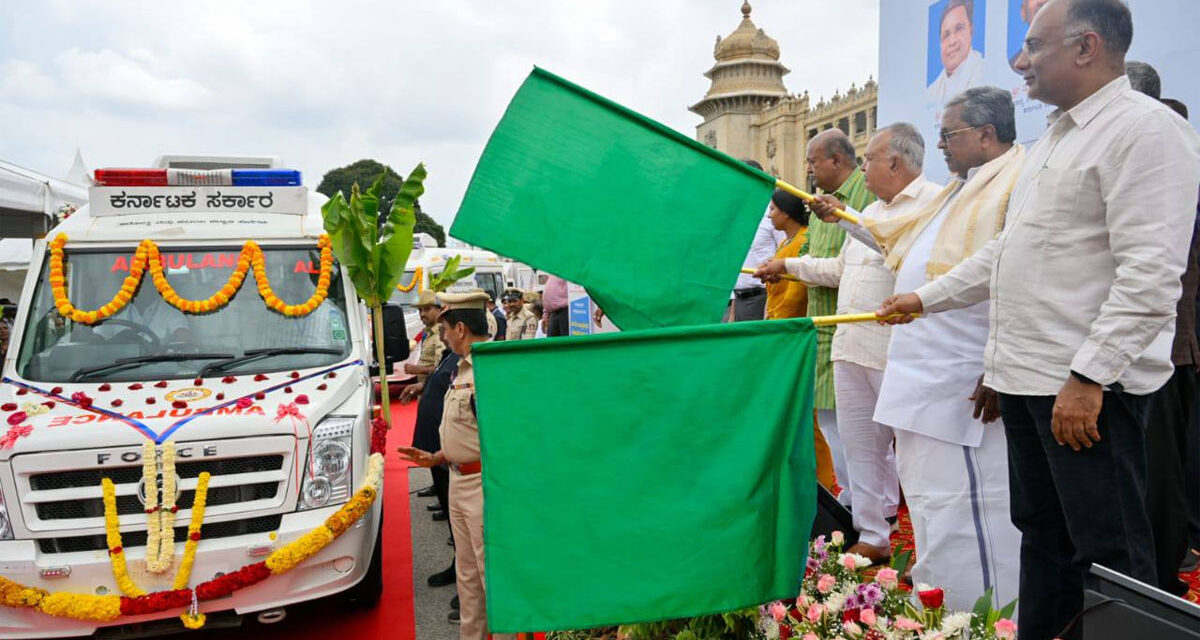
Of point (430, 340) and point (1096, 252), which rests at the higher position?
point (1096, 252)

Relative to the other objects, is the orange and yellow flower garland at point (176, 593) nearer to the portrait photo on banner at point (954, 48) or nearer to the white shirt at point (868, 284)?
the white shirt at point (868, 284)

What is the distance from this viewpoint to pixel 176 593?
367cm

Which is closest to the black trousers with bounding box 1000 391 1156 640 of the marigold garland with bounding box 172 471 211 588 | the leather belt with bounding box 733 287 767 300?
the marigold garland with bounding box 172 471 211 588

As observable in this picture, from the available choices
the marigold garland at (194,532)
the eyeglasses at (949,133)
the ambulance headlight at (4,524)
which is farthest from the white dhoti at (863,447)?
the ambulance headlight at (4,524)

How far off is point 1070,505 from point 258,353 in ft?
13.4

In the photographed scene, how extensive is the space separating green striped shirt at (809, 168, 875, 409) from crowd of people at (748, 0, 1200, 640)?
626 mm

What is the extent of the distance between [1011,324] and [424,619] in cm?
347

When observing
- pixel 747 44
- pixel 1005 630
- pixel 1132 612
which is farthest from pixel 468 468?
pixel 747 44

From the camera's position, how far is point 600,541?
2.12 m

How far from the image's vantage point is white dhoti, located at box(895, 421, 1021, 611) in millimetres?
3025

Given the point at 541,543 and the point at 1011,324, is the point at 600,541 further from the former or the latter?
the point at 1011,324

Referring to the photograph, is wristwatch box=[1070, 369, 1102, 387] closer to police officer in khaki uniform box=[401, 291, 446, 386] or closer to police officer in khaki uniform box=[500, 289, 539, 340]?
police officer in khaki uniform box=[401, 291, 446, 386]

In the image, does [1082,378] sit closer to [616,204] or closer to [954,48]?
[616,204]

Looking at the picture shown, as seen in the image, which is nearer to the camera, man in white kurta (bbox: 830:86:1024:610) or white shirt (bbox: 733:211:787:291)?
man in white kurta (bbox: 830:86:1024:610)
